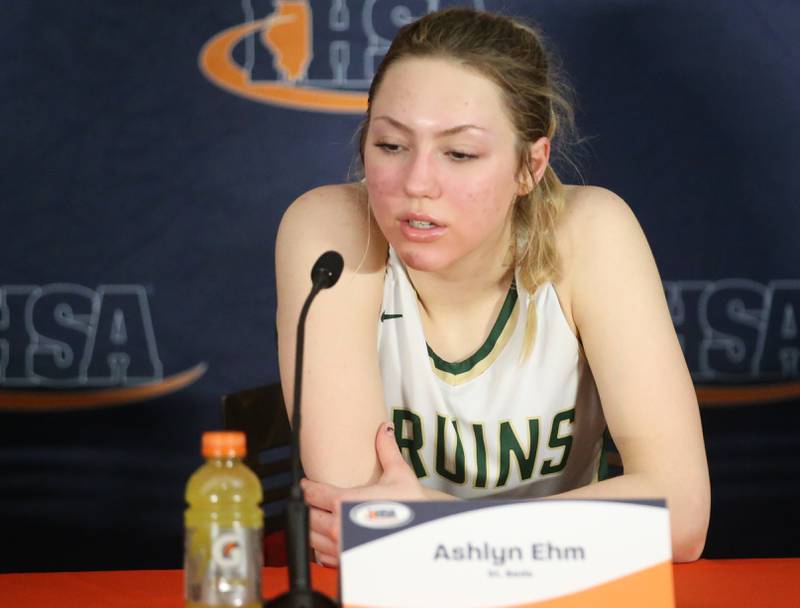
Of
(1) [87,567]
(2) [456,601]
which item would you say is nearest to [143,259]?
(1) [87,567]

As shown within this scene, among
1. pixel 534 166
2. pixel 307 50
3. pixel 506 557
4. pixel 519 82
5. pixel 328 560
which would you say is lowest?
pixel 328 560

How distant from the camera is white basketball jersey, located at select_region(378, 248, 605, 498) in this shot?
1.60 metres

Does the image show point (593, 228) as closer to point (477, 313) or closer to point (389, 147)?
point (477, 313)

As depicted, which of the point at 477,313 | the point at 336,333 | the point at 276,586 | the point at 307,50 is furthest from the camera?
the point at 307,50

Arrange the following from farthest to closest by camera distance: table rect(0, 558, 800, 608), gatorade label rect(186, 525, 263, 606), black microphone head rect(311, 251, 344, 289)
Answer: table rect(0, 558, 800, 608) → black microphone head rect(311, 251, 344, 289) → gatorade label rect(186, 525, 263, 606)

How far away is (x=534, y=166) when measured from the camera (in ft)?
5.08

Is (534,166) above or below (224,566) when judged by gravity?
above

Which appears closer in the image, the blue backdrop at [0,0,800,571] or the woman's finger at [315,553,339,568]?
the woman's finger at [315,553,339,568]

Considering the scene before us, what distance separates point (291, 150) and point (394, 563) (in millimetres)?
1681

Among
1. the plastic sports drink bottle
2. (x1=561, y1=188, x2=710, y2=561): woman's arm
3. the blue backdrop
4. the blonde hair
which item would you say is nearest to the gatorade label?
the plastic sports drink bottle

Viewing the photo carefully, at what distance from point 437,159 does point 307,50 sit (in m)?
1.20

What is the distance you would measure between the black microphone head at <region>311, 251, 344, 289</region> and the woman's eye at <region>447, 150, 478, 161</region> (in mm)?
374

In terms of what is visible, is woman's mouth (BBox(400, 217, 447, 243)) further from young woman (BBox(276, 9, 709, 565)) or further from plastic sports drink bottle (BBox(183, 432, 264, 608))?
plastic sports drink bottle (BBox(183, 432, 264, 608))

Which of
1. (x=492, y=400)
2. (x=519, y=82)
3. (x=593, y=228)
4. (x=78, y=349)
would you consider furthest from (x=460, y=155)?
(x=78, y=349)
